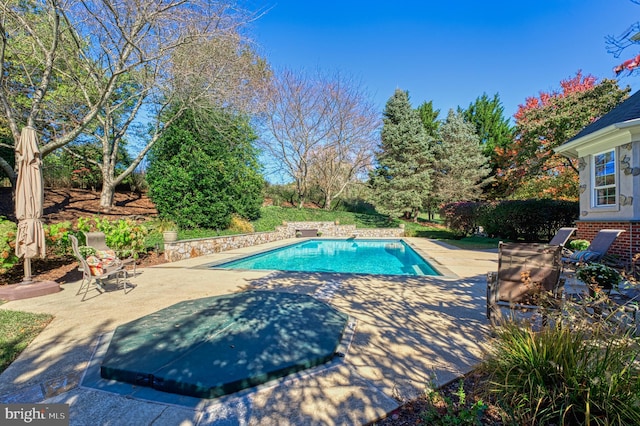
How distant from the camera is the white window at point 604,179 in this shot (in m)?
7.63

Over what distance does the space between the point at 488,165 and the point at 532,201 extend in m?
12.1

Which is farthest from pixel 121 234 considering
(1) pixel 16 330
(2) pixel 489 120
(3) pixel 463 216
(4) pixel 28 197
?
(2) pixel 489 120

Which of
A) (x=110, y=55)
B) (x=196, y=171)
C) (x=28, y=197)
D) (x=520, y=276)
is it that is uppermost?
(x=110, y=55)

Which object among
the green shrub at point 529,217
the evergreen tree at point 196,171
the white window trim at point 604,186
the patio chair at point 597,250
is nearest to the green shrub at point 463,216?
the green shrub at point 529,217

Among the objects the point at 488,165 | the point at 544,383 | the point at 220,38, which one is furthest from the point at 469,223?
the point at 544,383

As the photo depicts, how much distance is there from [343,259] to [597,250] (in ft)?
26.2

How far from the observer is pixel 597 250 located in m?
6.53

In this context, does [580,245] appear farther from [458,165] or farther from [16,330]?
[458,165]

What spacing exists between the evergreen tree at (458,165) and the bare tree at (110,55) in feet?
57.0

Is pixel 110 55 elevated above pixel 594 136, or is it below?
above

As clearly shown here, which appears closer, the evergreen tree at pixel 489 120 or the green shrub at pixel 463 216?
the green shrub at pixel 463 216

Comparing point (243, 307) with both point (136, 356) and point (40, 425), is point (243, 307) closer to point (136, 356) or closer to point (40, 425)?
point (136, 356)

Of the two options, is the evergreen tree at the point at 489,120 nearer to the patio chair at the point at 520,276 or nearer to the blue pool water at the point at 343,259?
the blue pool water at the point at 343,259

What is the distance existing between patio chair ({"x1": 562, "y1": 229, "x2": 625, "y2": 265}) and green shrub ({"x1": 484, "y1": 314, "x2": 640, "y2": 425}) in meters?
5.27
